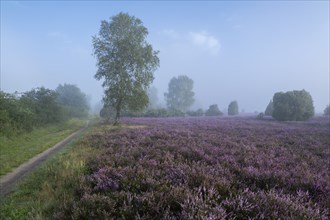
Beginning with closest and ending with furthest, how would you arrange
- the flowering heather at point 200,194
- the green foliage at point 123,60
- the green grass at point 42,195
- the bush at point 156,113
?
the flowering heather at point 200,194 < the green grass at point 42,195 < the green foliage at point 123,60 < the bush at point 156,113

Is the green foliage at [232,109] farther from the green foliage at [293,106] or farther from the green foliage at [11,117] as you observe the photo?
the green foliage at [11,117]

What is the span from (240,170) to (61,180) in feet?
17.5

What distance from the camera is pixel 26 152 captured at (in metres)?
15.9

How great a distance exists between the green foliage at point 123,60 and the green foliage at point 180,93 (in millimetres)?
68890

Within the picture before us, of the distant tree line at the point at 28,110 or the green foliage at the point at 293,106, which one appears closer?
the distant tree line at the point at 28,110

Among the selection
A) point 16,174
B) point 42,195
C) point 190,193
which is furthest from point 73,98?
point 190,193

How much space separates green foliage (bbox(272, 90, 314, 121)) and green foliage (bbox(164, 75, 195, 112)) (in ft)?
213

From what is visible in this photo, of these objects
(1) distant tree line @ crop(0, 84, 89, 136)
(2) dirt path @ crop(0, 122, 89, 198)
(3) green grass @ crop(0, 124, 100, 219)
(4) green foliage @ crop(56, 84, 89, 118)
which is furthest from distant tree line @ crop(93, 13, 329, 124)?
(4) green foliage @ crop(56, 84, 89, 118)

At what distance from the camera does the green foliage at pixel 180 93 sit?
104438 millimetres

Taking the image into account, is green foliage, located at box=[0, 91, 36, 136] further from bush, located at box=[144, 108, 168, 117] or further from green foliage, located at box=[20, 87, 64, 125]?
bush, located at box=[144, 108, 168, 117]

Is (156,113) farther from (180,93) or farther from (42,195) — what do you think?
(42,195)

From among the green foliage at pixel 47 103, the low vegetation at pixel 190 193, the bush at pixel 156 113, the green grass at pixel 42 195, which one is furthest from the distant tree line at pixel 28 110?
the bush at pixel 156 113

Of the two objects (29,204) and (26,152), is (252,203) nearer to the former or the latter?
(29,204)

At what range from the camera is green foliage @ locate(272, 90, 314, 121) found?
38.5 m
